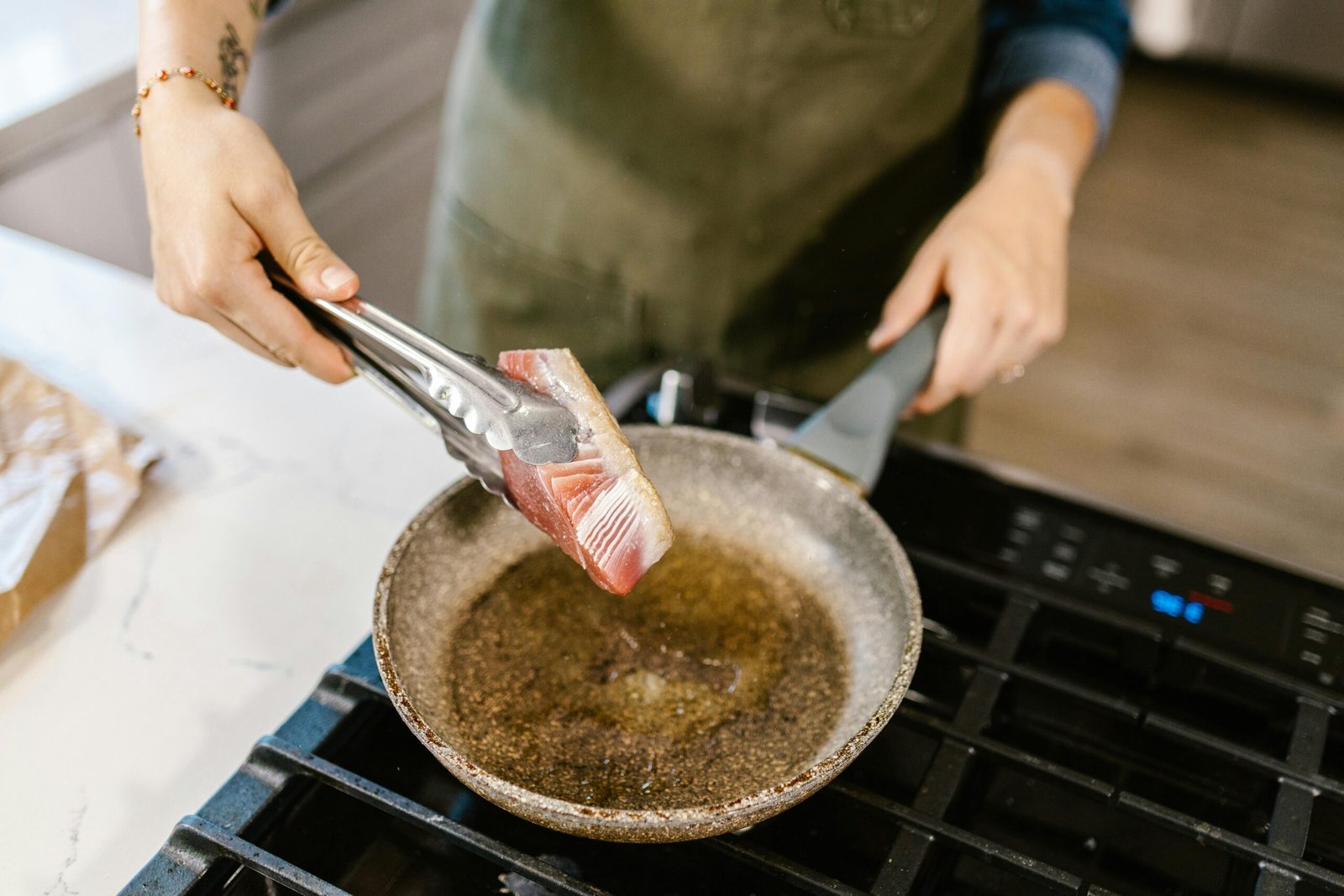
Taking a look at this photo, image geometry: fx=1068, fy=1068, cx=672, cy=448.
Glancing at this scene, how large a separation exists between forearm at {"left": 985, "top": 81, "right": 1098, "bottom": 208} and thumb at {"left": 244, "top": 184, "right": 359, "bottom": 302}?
1.87ft

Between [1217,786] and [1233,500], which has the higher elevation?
[1217,786]

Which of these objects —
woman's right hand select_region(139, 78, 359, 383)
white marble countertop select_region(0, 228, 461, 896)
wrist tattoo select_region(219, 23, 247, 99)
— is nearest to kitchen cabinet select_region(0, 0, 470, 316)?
white marble countertop select_region(0, 228, 461, 896)

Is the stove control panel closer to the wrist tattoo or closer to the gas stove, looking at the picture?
the gas stove

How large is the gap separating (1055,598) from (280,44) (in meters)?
1.22

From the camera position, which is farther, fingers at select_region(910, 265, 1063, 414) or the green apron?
the green apron

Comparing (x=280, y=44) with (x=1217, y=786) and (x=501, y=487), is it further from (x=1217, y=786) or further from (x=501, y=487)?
(x=1217, y=786)

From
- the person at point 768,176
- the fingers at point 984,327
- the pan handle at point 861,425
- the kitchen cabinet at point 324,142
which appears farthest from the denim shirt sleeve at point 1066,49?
the kitchen cabinet at point 324,142

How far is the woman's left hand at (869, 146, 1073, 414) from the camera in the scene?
802 millimetres

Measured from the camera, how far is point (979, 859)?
0.54m

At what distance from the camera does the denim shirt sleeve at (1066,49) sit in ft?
3.15

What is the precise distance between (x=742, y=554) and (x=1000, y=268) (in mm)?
330

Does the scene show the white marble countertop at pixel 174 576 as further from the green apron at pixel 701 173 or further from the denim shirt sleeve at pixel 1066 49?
the denim shirt sleeve at pixel 1066 49

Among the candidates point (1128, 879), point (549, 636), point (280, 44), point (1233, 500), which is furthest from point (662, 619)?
point (1233, 500)

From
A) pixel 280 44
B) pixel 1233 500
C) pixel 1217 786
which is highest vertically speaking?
pixel 280 44
